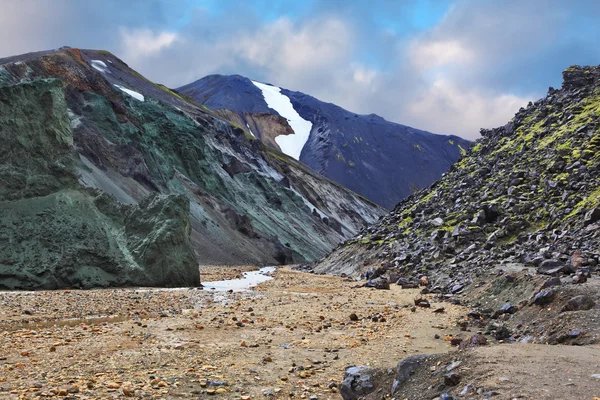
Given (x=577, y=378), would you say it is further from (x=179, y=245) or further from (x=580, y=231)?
(x=179, y=245)

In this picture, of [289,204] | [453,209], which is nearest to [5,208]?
[453,209]

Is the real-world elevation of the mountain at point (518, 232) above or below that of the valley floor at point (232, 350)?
above

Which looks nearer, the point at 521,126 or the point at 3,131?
the point at 3,131

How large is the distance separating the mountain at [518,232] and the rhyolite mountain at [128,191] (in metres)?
14.7

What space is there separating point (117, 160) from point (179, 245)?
131 feet

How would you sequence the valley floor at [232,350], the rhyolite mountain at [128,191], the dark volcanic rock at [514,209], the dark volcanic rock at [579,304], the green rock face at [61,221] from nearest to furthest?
the valley floor at [232,350] → the dark volcanic rock at [579,304] → the dark volcanic rock at [514,209] → the green rock face at [61,221] → the rhyolite mountain at [128,191]

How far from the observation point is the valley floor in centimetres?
745

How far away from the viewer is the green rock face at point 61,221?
83.6ft

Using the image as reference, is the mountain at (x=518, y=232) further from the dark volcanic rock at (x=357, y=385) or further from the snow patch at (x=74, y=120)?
the snow patch at (x=74, y=120)

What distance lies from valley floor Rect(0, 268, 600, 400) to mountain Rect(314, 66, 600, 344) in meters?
1.94

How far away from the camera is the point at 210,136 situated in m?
101

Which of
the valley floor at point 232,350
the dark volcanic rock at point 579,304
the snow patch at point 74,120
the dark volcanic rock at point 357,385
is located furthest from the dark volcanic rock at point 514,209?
the snow patch at point 74,120

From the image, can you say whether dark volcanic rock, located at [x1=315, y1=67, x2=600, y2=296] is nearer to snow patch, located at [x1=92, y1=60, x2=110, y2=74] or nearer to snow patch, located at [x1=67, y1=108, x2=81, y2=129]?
snow patch, located at [x1=67, y1=108, x2=81, y2=129]

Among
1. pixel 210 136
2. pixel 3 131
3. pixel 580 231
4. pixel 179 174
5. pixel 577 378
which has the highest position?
pixel 210 136
